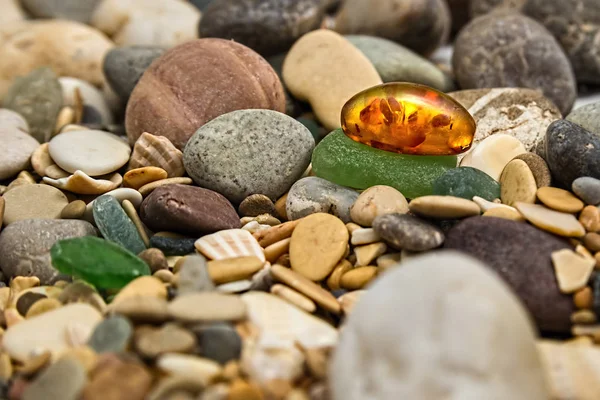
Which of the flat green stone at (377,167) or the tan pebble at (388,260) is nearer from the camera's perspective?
the tan pebble at (388,260)

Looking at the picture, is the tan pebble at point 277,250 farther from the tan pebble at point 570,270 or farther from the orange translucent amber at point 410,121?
the tan pebble at point 570,270

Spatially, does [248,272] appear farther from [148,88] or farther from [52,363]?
[148,88]

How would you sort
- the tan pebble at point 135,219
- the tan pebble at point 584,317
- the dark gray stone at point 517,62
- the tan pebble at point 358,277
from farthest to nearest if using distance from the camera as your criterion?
the dark gray stone at point 517,62 < the tan pebble at point 135,219 < the tan pebble at point 358,277 < the tan pebble at point 584,317

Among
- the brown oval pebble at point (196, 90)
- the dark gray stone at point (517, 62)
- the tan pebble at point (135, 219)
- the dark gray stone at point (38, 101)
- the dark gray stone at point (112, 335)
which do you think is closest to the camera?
the dark gray stone at point (112, 335)

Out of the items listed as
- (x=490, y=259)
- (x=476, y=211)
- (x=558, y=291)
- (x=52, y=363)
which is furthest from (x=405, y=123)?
(x=52, y=363)

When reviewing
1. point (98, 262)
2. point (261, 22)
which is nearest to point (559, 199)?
point (98, 262)

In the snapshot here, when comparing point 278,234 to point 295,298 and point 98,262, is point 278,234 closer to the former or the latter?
point 295,298

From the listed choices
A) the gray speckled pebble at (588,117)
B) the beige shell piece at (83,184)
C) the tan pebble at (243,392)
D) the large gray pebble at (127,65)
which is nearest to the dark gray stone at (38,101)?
the large gray pebble at (127,65)
